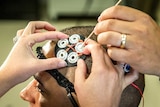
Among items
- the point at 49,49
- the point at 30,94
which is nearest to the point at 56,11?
the point at 30,94

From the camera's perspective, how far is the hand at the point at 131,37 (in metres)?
1.06

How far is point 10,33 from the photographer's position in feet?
10.2

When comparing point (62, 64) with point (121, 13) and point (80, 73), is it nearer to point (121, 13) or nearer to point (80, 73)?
point (80, 73)

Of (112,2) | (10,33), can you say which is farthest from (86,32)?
(112,2)

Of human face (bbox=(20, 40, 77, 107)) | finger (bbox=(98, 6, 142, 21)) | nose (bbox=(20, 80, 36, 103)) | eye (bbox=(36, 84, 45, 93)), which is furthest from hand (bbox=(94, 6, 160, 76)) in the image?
nose (bbox=(20, 80, 36, 103))

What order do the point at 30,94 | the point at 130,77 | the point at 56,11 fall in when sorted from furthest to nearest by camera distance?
the point at 56,11, the point at 30,94, the point at 130,77

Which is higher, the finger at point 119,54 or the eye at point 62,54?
the finger at point 119,54

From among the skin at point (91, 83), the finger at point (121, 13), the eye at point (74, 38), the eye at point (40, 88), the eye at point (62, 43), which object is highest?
the finger at point (121, 13)

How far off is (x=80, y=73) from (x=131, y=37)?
0.69 ft

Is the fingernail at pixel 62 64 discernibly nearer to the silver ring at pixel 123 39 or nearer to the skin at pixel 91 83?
the skin at pixel 91 83

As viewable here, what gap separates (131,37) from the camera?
42.4 inches

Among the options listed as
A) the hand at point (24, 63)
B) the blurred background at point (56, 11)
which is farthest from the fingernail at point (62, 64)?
the blurred background at point (56, 11)

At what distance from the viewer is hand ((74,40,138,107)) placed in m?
1.09

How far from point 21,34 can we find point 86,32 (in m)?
0.25
